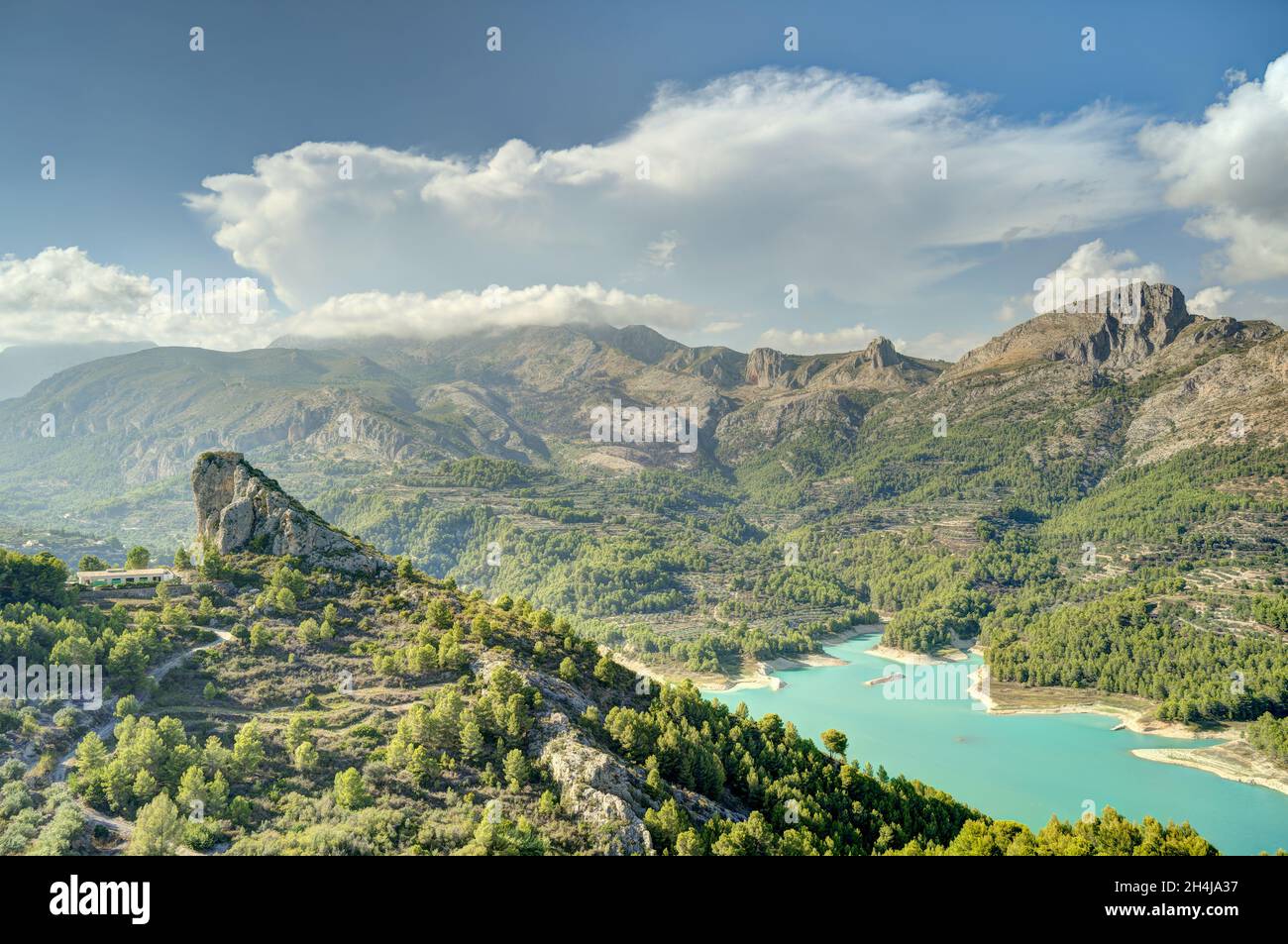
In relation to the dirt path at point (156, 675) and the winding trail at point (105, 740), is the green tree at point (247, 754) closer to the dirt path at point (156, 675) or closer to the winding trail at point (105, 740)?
the winding trail at point (105, 740)

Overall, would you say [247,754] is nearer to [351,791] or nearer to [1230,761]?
[351,791]

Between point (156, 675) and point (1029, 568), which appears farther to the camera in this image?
point (1029, 568)

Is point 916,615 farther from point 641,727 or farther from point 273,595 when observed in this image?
point 273,595

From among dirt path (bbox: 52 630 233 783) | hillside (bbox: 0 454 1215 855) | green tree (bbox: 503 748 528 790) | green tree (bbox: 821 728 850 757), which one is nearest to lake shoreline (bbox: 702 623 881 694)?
green tree (bbox: 821 728 850 757)

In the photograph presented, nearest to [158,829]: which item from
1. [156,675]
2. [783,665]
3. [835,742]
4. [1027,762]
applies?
[156,675]
